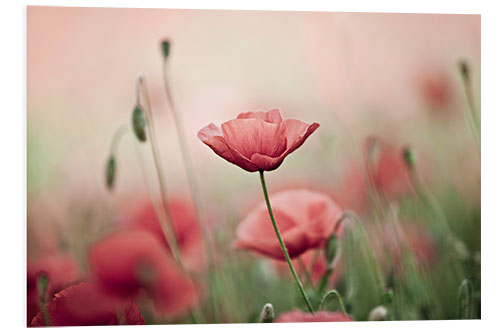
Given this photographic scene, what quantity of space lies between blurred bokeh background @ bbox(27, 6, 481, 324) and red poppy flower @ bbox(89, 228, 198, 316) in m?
0.06

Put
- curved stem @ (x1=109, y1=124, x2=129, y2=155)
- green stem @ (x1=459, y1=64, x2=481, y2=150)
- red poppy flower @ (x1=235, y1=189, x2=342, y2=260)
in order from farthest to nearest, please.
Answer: green stem @ (x1=459, y1=64, x2=481, y2=150) → curved stem @ (x1=109, y1=124, x2=129, y2=155) → red poppy flower @ (x1=235, y1=189, x2=342, y2=260)

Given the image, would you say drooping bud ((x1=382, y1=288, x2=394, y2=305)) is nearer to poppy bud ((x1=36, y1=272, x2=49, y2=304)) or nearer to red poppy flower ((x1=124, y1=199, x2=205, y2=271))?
red poppy flower ((x1=124, y1=199, x2=205, y2=271))

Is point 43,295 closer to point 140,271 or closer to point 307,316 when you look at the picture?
point 140,271

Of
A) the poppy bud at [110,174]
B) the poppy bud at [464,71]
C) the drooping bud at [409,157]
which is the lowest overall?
the poppy bud at [110,174]

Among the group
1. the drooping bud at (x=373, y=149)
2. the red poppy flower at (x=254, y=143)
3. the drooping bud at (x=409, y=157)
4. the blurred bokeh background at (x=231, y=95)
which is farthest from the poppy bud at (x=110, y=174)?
the drooping bud at (x=409, y=157)

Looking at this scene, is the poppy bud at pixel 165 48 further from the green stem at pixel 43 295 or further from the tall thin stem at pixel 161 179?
the green stem at pixel 43 295

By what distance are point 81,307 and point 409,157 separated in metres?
0.98

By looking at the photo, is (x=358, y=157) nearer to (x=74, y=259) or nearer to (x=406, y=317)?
(x=406, y=317)

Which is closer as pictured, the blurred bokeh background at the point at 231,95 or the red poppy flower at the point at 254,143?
the red poppy flower at the point at 254,143

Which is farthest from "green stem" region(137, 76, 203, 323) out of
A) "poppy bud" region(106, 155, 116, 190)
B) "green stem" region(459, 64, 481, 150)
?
"green stem" region(459, 64, 481, 150)

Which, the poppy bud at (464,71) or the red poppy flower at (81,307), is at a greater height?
the poppy bud at (464,71)

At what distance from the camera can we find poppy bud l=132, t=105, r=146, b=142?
182cm

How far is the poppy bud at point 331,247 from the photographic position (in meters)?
1.80

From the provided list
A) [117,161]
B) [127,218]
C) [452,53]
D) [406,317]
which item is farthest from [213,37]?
[406,317]
